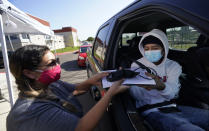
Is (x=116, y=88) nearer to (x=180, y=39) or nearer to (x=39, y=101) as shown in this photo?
(x=39, y=101)

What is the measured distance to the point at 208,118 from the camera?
43.9 inches

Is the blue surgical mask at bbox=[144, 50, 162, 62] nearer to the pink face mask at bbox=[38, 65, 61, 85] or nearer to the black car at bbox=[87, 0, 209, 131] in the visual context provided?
the black car at bbox=[87, 0, 209, 131]

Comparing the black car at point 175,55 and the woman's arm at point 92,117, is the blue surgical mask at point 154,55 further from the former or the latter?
the woman's arm at point 92,117

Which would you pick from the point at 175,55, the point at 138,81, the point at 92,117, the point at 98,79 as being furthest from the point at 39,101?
the point at 175,55

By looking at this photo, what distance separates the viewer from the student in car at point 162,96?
1050 mm

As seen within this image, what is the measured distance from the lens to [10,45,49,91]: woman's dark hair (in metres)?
1.00

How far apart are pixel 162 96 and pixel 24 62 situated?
137cm

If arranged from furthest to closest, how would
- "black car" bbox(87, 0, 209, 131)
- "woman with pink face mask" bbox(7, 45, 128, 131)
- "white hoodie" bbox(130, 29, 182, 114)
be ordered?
1. "white hoodie" bbox(130, 29, 182, 114)
2. "woman with pink face mask" bbox(7, 45, 128, 131)
3. "black car" bbox(87, 0, 209, 131)

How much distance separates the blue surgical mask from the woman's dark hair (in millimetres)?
1201

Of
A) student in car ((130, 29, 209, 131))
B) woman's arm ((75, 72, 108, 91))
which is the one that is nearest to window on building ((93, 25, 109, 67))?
woman's arm ((75, 72, 108, 91))

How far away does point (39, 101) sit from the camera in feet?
2.99

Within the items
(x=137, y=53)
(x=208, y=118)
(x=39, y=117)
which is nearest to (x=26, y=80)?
(x=39, y=117)

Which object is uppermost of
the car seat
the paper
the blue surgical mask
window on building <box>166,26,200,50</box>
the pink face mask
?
window on building <box>166,26,200,50</box>

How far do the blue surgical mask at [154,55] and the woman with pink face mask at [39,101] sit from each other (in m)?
0.56
